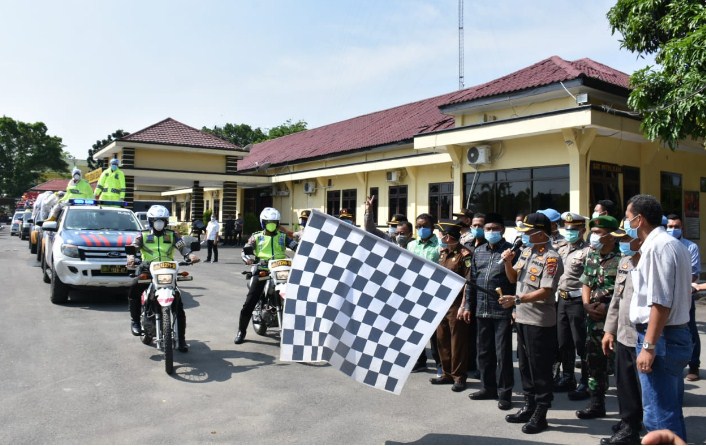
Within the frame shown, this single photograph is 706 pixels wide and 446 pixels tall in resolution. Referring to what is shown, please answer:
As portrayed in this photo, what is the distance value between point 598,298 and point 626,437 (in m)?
1.31

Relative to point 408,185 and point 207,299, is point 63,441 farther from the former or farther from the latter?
point 408,185

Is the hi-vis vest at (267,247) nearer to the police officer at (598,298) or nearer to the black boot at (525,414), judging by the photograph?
the black boot at (525,414)

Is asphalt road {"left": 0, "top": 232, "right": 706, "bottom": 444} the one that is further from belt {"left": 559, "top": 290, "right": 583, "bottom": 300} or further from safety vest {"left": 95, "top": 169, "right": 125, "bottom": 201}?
safety vest {"left": 95, "top": 169, "right": 125, "bottom": 201}

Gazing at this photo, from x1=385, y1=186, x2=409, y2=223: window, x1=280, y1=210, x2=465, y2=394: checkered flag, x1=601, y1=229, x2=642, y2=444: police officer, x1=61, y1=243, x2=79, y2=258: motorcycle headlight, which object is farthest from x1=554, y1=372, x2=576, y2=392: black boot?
x1=385, y1=186, x2=409, y2=223: window

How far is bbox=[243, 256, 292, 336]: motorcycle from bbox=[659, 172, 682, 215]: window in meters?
12.8

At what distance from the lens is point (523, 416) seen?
4.78 metres

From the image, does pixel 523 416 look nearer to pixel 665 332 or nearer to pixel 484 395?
pixel 484 395

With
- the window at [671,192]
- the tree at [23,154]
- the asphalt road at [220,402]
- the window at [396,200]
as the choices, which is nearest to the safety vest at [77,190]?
the asphalt road at [220,402]

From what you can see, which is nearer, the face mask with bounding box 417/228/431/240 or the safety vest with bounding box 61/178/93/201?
the face mask with bounding box 417/228/431/240

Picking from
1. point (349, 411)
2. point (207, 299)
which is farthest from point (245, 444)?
point (207, 299)

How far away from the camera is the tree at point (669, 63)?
988 cm

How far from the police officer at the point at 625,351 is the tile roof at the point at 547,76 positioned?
33.7ft

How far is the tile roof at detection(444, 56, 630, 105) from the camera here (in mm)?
14312

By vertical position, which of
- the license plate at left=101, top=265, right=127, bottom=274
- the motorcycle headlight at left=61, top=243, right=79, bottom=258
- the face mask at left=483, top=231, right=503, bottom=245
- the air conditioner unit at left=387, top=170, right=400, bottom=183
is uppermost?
the air conditioner unit at left=387, top=170, right=400, bottom=183
